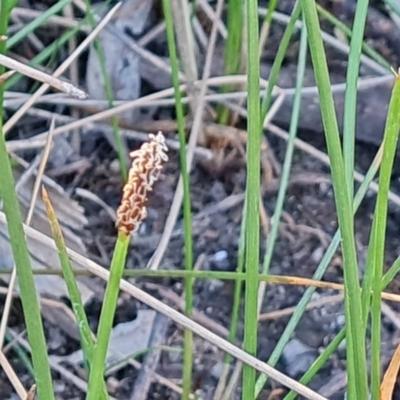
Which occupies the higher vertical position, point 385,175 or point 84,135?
point 385,175

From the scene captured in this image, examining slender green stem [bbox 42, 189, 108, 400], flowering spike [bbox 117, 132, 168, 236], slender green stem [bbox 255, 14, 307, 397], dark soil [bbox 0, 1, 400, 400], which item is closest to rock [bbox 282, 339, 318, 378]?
dark soil [bbox 0, 1, 400, 400]

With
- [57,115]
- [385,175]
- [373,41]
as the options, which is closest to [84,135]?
[57,115]

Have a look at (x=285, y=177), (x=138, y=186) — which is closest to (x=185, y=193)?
(x=285, y=177)

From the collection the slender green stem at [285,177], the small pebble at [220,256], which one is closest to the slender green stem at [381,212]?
the slender green stem at [285,177]

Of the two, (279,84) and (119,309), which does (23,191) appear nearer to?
(119,309)

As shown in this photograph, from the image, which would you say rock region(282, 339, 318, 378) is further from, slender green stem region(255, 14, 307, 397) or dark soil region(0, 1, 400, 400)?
slender green stem region(255, 14, 307, 397)

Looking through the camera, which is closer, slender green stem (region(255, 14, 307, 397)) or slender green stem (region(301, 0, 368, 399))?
slender green stem (region(301, 0, 368, 399))

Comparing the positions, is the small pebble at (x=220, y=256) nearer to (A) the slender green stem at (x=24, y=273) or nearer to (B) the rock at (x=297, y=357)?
(B) the rock at (x=297, y=357)
